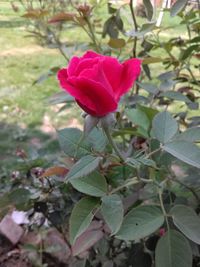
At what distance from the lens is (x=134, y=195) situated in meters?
0.86

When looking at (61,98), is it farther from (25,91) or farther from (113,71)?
(25,91)

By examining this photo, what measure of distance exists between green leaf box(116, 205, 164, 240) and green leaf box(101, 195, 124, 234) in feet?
0.10

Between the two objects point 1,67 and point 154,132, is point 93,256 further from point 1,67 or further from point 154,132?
point 1,67

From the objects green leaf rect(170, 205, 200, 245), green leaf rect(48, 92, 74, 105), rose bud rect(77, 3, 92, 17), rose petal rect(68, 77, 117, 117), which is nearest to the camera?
rose petal rect(68, 77, 117, 117)

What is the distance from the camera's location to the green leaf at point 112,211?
588 mm

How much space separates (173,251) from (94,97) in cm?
26

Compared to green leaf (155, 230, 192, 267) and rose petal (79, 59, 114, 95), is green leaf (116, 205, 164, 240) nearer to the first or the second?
green leaf (155, 230, 192, 267)

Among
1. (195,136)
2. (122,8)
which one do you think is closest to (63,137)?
(195,136)

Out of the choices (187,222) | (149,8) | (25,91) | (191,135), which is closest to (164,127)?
(191,135)

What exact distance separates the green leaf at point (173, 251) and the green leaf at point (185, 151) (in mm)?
120

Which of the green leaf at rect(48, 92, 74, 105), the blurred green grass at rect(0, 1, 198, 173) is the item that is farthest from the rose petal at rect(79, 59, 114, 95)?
the blurred green grass at rect(0, 1, 198, 173)

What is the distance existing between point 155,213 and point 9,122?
112 inches

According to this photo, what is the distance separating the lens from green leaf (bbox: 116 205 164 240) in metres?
0.62

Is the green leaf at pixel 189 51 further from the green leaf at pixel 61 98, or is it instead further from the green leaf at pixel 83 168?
the green leaf at pixel 83 168
